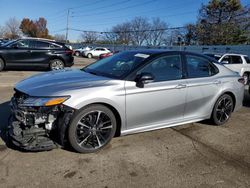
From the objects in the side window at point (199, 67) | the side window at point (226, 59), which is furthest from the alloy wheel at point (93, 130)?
the side window at point (226, 59)

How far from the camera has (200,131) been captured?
16.7 ft

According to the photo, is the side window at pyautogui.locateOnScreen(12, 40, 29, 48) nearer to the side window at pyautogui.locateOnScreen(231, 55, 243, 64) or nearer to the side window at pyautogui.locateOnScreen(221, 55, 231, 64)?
the side window at pyautogui.locateOnScreen(221, 55, 231, 64)

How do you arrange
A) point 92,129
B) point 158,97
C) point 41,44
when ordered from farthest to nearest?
point 41,44 < point 158,97 < point 92,129

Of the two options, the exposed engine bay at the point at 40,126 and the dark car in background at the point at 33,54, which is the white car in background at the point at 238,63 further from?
the exposed engine bay at the point at 40,126

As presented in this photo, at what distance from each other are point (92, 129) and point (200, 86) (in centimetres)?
217

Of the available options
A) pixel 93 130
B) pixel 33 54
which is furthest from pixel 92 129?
pixel 33 54

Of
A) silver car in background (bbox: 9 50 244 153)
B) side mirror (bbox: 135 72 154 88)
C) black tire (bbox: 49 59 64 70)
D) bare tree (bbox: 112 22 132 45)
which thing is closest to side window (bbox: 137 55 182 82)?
silver car in background (bbox: 9 50 244 153)

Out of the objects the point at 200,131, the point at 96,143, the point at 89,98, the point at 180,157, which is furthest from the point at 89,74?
the point at 200,131

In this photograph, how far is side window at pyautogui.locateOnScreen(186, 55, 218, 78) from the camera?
4.92 m

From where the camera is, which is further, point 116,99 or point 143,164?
point 116,99

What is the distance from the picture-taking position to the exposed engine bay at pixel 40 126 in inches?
143

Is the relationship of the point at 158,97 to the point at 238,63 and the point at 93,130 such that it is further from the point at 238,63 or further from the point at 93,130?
the point at 238,63

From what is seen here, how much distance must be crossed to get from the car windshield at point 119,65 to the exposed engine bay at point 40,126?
107cm

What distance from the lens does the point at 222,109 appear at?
17.9 ft
